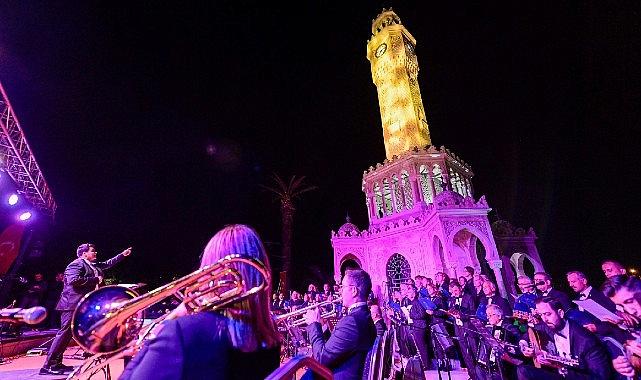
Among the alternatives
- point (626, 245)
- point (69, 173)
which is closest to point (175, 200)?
point (69, 173)

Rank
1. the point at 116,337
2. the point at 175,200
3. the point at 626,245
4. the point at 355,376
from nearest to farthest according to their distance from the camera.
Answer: the point at 116,337 → the point at 355,376 → the point at 175,200 → the point at 626,245

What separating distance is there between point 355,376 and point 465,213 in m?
16.3

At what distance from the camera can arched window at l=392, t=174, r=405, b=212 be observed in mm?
24547

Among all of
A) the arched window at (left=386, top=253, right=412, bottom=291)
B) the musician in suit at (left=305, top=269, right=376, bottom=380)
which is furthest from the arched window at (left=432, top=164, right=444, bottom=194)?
the musician in suit at (left=305, top=269, right=376, bottom=380)

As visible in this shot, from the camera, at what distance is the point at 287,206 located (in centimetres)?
2356

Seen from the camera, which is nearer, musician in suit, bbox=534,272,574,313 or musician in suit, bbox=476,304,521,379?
musician in suit, bbox=476,304,521,379

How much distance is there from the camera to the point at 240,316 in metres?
1.43

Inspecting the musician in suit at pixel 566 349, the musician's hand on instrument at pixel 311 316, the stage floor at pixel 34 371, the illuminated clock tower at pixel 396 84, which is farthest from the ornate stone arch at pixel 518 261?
the musician's hand on instrument at pixel 311 316

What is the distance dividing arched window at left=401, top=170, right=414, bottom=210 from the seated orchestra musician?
2293 cm

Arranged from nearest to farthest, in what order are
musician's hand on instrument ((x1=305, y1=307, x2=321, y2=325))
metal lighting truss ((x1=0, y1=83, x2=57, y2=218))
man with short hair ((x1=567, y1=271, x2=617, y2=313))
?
musician's hand on instrument ((x1=305, y1=307, x2=321, y2=325)) < man with short hair ((x1=567, y1=271, x2=617, y2=313)) < metal lighting truss ((x1=0, y1=83, x2=57, y2=218))

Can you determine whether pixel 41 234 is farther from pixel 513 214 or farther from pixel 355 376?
pixel 513 214

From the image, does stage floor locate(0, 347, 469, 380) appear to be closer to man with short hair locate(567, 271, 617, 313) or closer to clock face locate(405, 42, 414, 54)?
man with short hair locate(567, 271, 617, 313)

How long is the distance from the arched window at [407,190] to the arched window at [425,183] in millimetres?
1002

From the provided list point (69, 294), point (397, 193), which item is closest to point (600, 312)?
point (69, 294)
